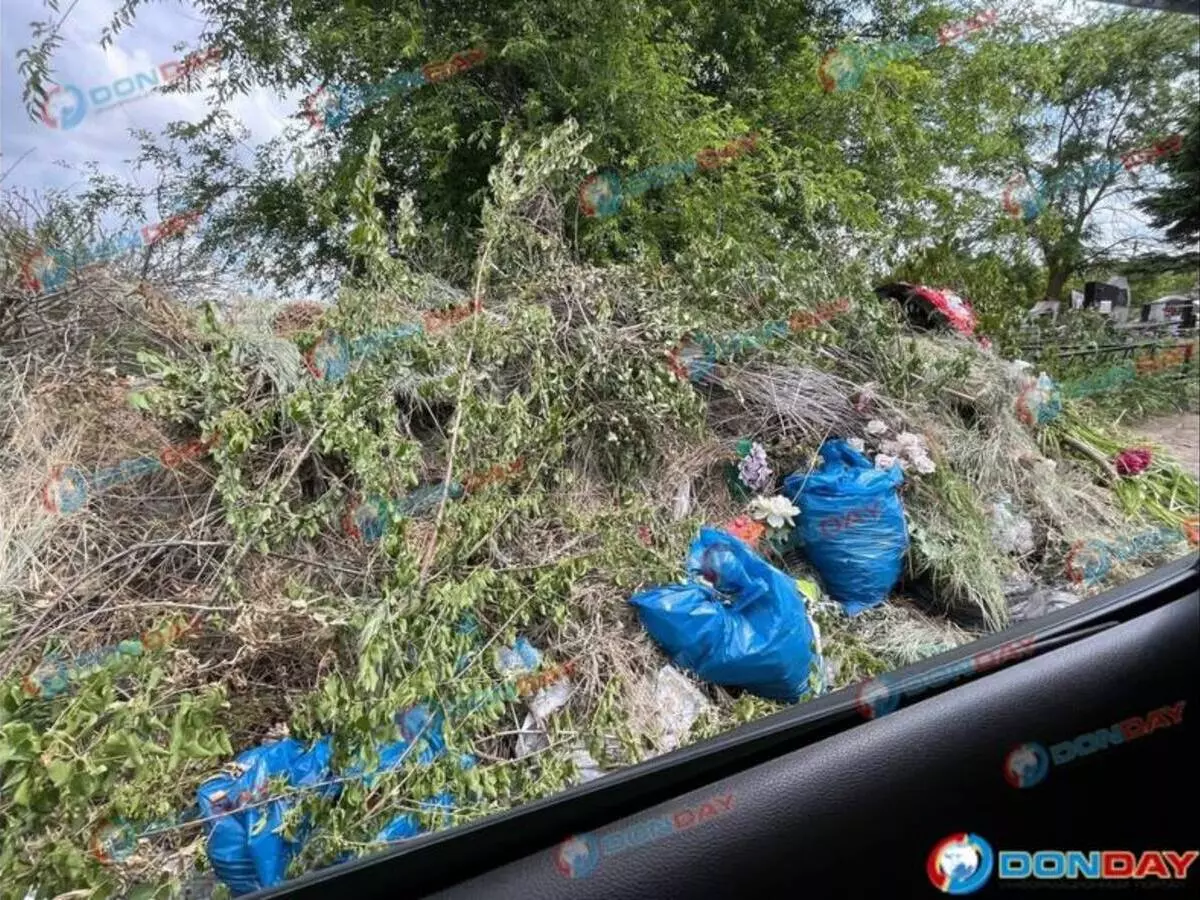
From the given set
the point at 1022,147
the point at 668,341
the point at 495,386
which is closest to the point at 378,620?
the point at 495,386

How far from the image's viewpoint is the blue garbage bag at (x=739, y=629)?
6.50 ft

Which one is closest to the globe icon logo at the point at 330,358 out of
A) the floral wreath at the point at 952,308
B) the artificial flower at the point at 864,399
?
the artificial flower at the point at 864,399

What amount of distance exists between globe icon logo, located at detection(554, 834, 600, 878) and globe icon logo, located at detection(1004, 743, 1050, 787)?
59 centimetres

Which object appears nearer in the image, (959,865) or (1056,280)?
(959,865)

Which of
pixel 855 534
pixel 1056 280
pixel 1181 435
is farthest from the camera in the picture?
pixel 1056 280

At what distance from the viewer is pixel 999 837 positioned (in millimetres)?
849

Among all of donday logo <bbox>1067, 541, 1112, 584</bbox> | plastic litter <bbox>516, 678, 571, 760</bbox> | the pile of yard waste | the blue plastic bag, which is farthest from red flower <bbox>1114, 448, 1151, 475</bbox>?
plastic litter <bbox>516, 678, 571, 760</bbox>

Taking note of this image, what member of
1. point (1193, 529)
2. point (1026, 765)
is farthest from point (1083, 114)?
point (1026, 765)

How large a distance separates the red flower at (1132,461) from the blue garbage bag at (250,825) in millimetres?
4000

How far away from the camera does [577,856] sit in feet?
2.34

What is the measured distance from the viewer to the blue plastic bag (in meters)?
2.54

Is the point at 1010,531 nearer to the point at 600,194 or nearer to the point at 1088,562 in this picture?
the point at 1088,562

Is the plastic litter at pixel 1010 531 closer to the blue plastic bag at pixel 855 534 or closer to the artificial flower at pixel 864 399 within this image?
the blue plastic bag at pixel 855 534

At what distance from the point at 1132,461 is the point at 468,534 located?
355cm
